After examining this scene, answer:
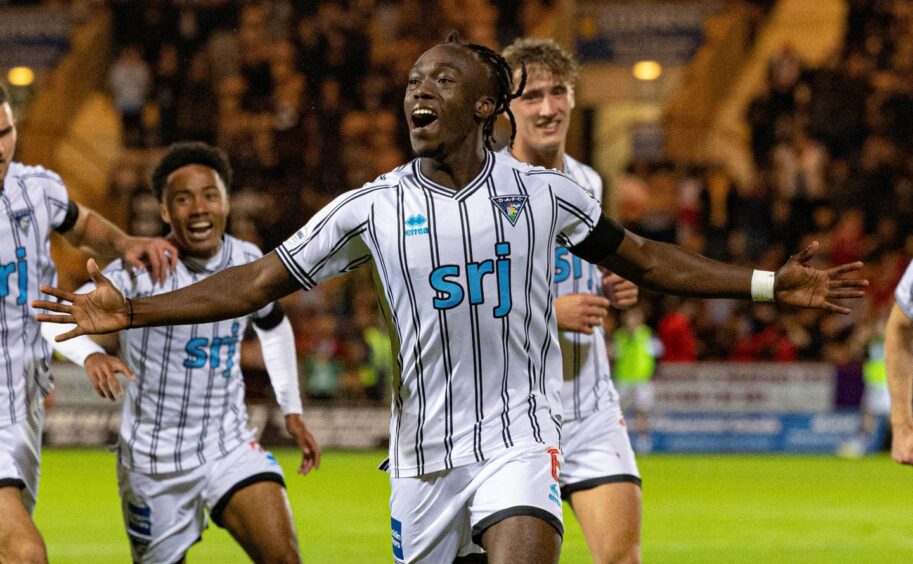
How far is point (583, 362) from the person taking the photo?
20.6ft

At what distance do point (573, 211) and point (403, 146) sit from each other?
16.5 m

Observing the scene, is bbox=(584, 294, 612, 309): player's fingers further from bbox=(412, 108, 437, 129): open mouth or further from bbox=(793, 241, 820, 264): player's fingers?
bbox=(412, 108, 437, 129): open mouth

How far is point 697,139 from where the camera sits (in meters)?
22.5

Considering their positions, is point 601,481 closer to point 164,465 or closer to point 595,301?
point 595,301

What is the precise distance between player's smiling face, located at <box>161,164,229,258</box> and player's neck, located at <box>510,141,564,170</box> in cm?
136

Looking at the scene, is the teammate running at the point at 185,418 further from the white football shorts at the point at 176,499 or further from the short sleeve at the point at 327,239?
the short sleeve at the point at 327,239

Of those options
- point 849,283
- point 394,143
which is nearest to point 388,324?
point 849,283

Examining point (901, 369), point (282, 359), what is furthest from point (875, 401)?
point (282, 359)

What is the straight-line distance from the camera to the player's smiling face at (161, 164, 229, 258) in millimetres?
6242

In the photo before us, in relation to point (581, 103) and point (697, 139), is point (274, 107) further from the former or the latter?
point (697, 139)

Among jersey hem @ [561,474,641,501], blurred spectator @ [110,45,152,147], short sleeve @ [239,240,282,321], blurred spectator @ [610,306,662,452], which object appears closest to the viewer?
jersey hem @ [561,474,641,501]

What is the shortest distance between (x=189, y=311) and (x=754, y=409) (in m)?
14.2

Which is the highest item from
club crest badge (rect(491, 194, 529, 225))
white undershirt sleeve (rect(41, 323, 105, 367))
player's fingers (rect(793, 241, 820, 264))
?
club crest badge (rect(491, 194, 529, 225))

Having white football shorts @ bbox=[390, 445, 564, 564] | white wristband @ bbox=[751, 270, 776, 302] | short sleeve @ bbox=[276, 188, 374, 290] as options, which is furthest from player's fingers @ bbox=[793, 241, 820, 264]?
short sleeve @ bbox=[276, 188, 374, 290]
